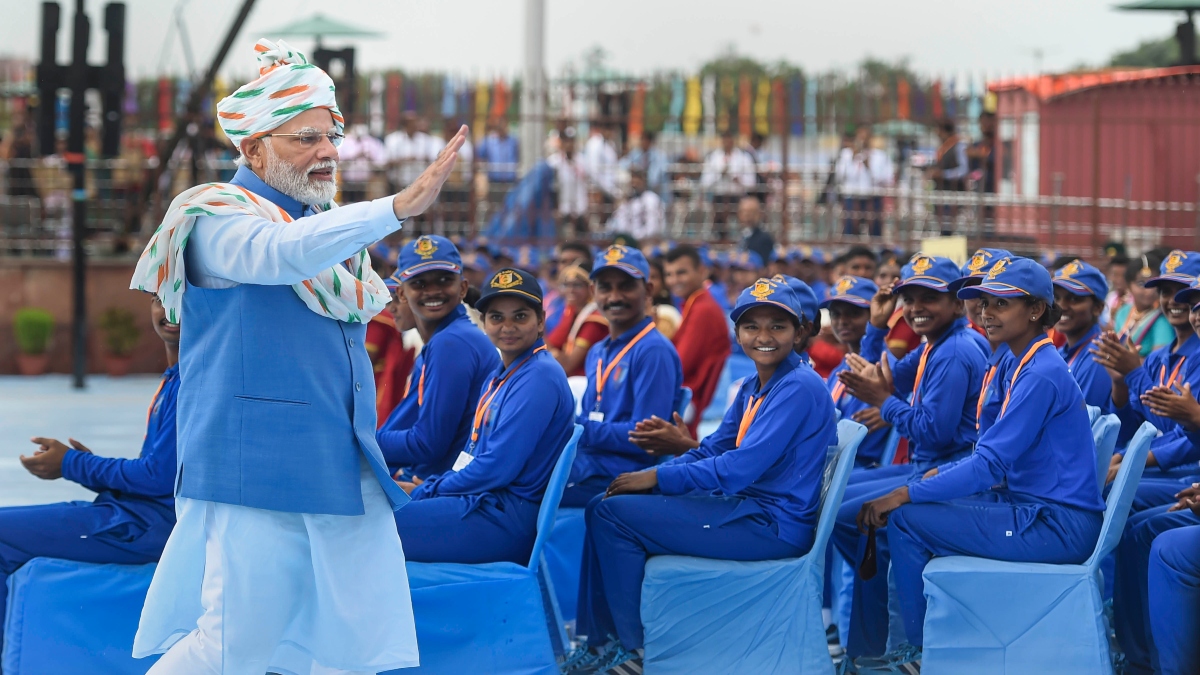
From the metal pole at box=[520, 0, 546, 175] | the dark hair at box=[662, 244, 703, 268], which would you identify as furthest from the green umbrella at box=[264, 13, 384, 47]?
the dark hair at box=[662, 244, 703, 268]

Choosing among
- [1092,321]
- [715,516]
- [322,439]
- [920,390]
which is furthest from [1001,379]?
[322,439]

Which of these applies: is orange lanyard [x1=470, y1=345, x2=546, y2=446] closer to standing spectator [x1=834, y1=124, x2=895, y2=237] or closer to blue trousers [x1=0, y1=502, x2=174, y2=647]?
blue trousers [x1=0, y1=502, x2=174, y2=647]

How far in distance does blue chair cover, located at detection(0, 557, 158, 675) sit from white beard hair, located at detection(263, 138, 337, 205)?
5.30ft

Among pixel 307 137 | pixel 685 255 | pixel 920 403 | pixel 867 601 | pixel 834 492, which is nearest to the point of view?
pixel 307 137

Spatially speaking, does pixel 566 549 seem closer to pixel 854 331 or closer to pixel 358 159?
pixel 854 331

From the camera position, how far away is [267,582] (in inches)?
136

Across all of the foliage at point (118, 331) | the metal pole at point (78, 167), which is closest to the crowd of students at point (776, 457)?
the metal pole at point (78, 167)

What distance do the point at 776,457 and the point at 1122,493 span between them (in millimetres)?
1137

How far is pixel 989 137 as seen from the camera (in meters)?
13.9

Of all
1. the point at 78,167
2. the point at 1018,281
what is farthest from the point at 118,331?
the point at 1018,281

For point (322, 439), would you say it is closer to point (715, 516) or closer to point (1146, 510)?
point (715, 516)

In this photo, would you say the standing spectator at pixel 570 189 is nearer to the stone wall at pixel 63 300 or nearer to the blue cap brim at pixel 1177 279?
the stone wall at pixel 63 300

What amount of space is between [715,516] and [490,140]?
12410 mm

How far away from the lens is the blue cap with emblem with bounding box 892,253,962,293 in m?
5.40
